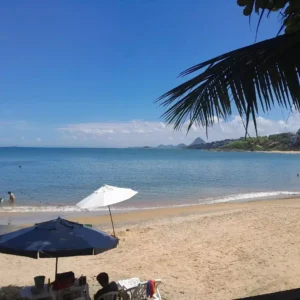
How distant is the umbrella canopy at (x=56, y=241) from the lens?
15.2 feet

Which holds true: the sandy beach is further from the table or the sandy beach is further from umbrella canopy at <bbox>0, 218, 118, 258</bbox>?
umbrella canopy at <bbox>0, 218, 118, 258</bbox>

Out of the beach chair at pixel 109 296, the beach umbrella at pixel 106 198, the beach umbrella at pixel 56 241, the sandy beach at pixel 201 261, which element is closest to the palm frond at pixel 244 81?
the beach umbrella at pixel 56 241

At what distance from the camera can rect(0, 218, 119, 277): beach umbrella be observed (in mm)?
4645

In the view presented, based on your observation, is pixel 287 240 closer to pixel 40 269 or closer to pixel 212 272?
pixel 212 272

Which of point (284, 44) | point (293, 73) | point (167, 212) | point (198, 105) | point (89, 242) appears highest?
point (284, 44)

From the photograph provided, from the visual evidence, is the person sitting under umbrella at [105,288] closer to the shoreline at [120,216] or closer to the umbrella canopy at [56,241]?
the umbrella canopy at [56,241]

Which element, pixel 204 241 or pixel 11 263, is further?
pixel 204 241

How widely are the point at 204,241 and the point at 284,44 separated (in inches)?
354

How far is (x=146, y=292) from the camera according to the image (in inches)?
230

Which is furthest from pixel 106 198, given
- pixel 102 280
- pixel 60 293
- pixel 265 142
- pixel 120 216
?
pixel 265 142

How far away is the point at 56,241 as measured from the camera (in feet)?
16.0

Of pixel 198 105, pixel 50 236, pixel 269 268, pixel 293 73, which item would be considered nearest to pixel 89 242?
pixel 50 236

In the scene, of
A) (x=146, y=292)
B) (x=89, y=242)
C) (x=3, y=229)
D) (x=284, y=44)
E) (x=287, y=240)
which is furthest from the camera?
(x=3, y=229)

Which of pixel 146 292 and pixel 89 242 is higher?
pixel 89 242
